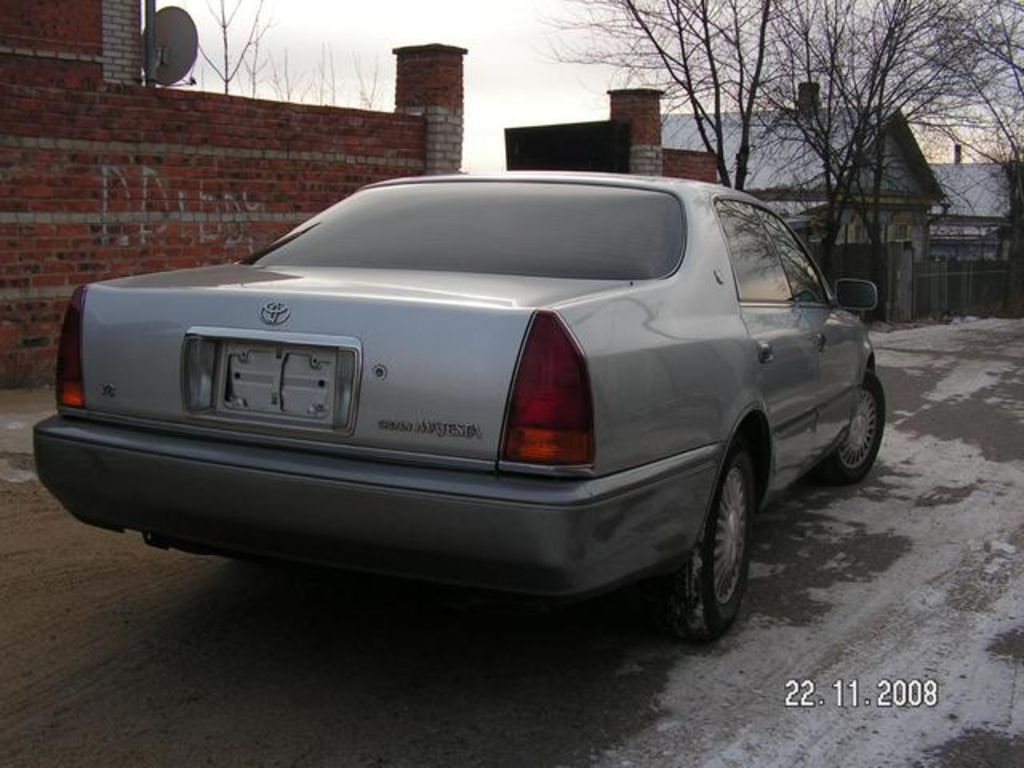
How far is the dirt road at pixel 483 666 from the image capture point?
316 centimetres

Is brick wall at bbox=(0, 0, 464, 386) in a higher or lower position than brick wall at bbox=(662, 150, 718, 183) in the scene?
lower

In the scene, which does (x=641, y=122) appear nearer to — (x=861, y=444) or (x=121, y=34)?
(x=121, y=34)

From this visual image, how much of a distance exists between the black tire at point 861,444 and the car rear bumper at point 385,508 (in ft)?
10.0

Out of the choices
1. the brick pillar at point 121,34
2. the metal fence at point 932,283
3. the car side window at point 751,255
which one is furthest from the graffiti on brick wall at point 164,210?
the metal fence at point 932,283

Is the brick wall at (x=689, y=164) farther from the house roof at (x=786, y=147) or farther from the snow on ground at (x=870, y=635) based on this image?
the snow on ground at (x=870, y=635)

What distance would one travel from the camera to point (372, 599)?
14.0 feet

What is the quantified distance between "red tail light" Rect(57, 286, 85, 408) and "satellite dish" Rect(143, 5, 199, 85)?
28.5ft

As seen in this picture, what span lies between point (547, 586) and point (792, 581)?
203 centimetres

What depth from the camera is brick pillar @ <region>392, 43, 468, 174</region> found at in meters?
11.9

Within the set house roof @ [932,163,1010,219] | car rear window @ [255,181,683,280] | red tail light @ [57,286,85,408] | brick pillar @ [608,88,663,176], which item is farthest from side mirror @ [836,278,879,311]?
house roof @ [932,163,1010,219]

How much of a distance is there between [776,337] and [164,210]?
6398 millimetres

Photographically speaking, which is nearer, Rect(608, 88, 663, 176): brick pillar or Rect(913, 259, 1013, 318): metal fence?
Rect(608, 88, 663, 176): brick pillar

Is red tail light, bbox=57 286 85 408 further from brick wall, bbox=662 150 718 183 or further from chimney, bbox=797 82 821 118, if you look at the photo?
chimney, bbox=797 82 821 118

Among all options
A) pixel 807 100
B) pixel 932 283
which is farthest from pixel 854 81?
pixel 932 283
